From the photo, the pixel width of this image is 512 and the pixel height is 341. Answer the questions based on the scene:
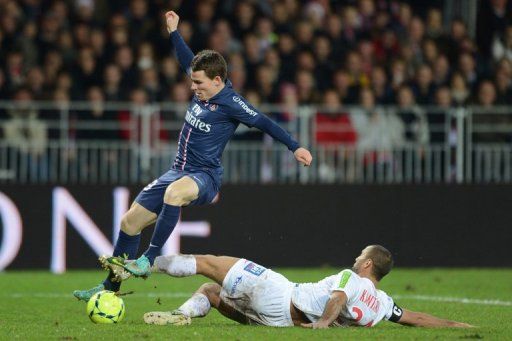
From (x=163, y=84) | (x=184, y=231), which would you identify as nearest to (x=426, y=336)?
(x=184, y=231)

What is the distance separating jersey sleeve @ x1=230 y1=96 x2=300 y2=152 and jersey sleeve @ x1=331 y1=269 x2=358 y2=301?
68.0 inches

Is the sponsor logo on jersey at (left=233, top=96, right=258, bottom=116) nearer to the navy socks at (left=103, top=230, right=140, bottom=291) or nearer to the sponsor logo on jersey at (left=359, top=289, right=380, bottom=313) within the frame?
the navy socks at (left=103, top=230, right=140, bottom=291)

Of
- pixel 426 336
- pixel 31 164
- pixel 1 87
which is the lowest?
pixel 426 336

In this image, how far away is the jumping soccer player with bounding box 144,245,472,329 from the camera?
9789 mm

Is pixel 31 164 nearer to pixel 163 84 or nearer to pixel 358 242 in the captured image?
pixel 163 84

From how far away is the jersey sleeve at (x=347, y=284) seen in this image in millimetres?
9578

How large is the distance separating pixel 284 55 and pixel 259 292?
9759 millimetres

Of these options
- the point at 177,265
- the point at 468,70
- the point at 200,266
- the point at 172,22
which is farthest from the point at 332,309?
the point at 468,70

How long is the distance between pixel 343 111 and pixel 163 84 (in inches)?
110

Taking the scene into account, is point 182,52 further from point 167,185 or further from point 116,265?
point 116,265

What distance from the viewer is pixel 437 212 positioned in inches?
704

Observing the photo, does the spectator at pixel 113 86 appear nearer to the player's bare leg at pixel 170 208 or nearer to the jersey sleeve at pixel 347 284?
the player's bare leg at pixel 170 208

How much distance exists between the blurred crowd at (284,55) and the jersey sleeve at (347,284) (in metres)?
7.96

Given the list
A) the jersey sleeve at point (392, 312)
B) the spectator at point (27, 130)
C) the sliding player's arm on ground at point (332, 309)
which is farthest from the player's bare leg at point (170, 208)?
the spectator at point (27, 130)
